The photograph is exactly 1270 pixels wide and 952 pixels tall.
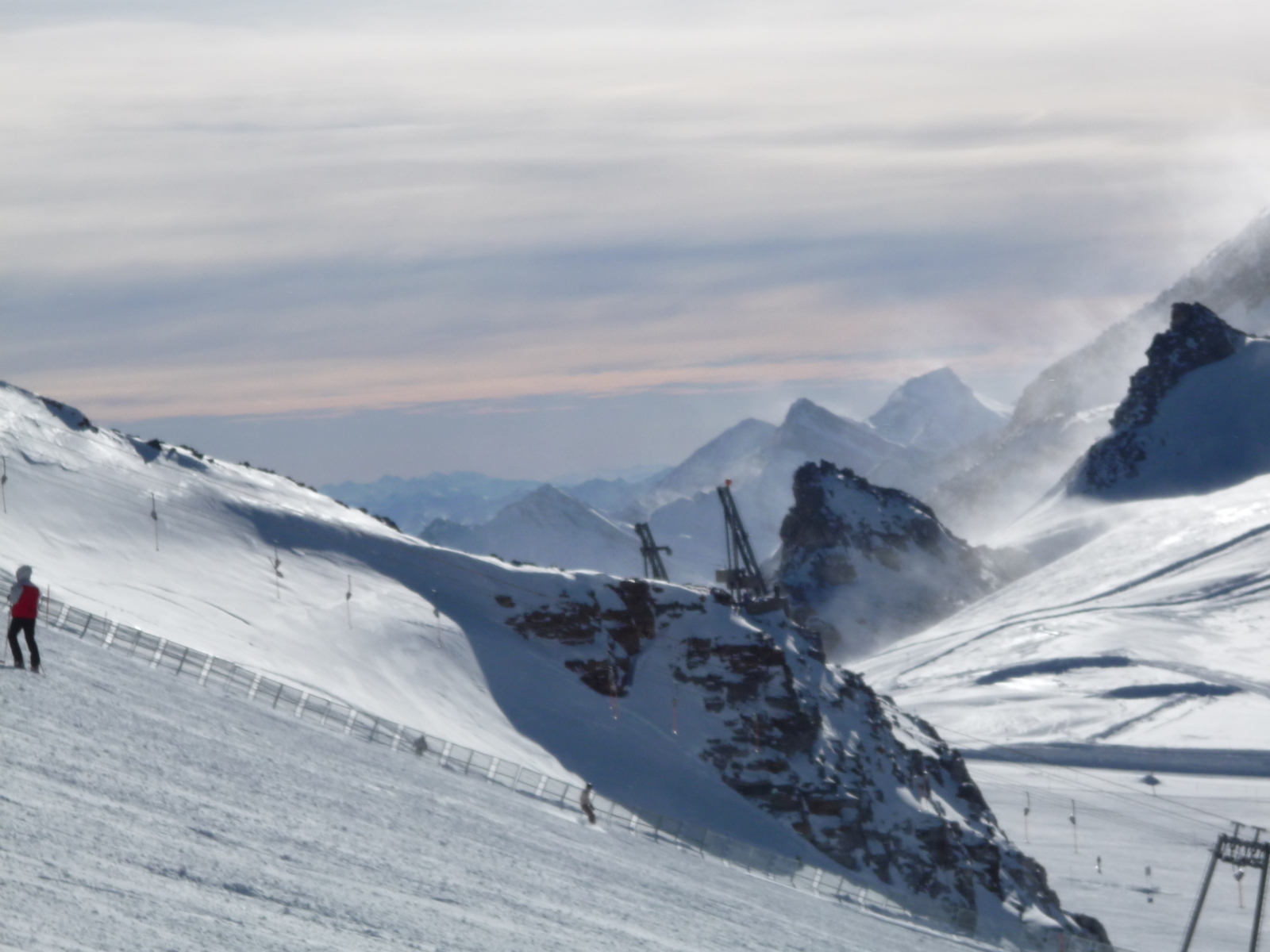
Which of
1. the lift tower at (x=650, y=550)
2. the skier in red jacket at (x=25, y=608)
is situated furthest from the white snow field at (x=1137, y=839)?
the skier in red jacket at (x=25, y=608)

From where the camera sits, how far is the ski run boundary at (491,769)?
117 ft

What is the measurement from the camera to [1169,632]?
175000 millimetres

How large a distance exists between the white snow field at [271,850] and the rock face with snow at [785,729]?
2381cm

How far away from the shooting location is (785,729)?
62.6m

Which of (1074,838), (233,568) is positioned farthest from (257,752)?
(1074,838)

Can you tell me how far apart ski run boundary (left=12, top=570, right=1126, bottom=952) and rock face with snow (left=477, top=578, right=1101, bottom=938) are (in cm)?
642

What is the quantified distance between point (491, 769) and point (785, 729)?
73.0 feet

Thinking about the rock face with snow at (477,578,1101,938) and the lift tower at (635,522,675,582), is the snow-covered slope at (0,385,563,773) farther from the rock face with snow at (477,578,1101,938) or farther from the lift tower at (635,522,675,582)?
the lift tower at (635,522,675,582)

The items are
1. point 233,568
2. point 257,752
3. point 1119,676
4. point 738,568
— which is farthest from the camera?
point 1119,676

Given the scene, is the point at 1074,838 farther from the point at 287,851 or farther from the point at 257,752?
the point at 287,851

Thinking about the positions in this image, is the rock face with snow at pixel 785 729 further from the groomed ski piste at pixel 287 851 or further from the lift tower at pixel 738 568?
the lift tower at pixel 738 568

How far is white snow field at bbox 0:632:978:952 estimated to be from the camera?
607 inches

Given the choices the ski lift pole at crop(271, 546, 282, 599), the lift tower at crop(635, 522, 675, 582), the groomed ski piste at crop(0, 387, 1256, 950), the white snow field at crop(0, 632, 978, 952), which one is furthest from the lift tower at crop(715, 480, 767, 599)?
the white snow field at crop(0, 632, 978, 952)

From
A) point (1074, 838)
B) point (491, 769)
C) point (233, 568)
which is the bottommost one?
point (491, 769)
